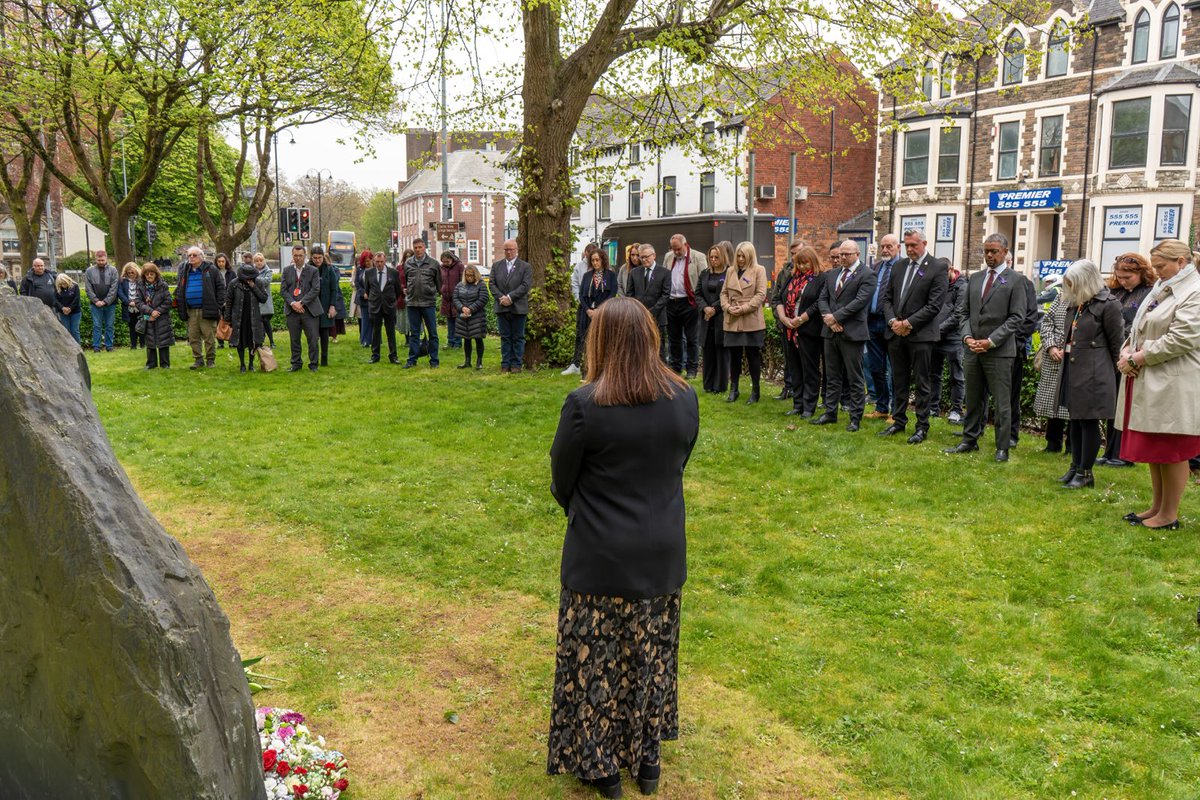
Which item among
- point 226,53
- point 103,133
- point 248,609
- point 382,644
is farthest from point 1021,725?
point 103,133

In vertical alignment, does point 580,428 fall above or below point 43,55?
below

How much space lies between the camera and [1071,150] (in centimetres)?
3628

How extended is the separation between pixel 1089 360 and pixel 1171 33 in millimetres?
32596

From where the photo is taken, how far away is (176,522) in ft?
25.6

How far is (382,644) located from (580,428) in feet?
8.55

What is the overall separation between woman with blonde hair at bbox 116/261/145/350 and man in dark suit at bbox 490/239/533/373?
24.9 feet

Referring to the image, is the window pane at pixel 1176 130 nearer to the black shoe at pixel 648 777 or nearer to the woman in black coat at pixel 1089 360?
the woman in black coat at pixel 1089 360

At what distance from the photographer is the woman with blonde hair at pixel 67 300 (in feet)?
61.1

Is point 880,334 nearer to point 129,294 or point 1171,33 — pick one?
point 129,294

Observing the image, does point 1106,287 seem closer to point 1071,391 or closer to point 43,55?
point 1071,391

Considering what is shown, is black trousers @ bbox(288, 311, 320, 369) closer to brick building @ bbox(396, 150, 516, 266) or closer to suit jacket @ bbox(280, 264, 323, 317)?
suit jacket @ bbox(280, 264, 323, 317)

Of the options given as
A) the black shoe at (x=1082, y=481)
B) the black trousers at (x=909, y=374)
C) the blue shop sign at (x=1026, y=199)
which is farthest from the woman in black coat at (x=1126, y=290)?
the blue shop sign at (x=1026, y=199)

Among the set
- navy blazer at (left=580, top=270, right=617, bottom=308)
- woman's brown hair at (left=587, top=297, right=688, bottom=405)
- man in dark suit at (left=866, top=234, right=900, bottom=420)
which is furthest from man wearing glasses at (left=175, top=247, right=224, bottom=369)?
woman's brown hair at (left=587, top=297, right=688, bottom=405)

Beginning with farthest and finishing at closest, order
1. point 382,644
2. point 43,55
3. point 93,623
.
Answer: point 43,55, point 382,644, point 93,623
